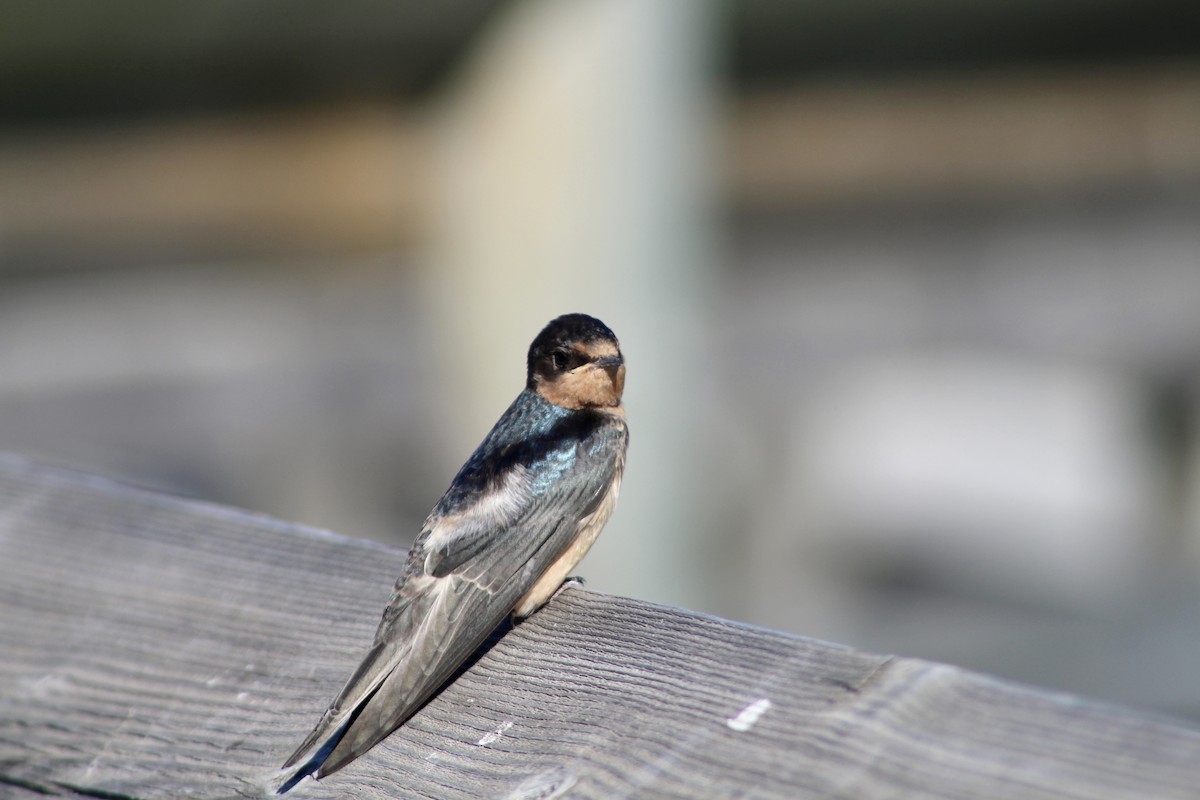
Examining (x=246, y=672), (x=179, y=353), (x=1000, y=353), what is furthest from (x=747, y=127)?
(x=246, y=672)

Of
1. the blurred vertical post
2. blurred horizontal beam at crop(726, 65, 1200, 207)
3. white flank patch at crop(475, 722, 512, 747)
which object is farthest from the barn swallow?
blurred horizontal beam at crop(726, 65, 1200, 207)

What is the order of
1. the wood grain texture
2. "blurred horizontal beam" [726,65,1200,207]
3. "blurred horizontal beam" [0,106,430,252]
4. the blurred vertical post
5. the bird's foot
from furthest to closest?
"blurred horizontal beam" [726,65,1200,207] < "blurred horizontal beam" [0,106,430,252] < the blurred vertical post < the bird's foot < the wood grain texture

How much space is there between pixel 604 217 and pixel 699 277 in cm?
54

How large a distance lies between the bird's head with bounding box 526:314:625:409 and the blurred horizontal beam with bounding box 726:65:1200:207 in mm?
4128

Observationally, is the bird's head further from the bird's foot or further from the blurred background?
the blurred background

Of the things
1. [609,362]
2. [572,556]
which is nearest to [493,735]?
[572,556]

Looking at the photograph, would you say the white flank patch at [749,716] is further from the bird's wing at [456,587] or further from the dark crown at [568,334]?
the dark crown at [568,334]

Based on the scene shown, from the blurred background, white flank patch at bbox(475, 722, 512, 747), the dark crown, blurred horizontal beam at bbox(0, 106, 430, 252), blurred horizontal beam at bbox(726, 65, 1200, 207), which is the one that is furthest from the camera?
blurred horizontal beam at bbox(726, 65, 1200, 207)

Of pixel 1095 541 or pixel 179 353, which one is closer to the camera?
pixel 179 353

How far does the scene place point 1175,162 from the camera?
7.60m

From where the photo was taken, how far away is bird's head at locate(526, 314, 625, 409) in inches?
123

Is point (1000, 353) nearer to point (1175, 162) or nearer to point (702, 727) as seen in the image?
point (1175, 162)

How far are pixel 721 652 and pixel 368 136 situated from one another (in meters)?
4.90

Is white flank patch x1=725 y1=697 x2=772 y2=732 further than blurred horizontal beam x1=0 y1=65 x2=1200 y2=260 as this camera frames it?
No
